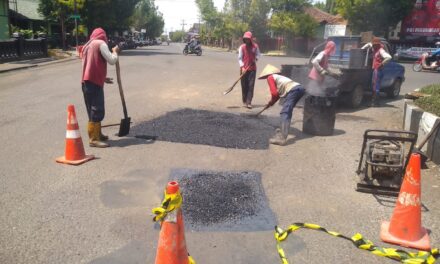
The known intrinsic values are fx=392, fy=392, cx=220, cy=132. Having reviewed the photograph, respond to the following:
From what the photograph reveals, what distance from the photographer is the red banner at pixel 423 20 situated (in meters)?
35.9

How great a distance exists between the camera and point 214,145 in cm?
635

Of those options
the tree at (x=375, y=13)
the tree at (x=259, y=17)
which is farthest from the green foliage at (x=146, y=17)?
the tree at (x=375, y=13)

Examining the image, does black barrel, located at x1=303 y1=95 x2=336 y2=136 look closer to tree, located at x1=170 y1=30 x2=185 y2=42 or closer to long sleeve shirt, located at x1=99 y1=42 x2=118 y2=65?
long sleeve shirt, located at x1=99 y1=42 x2=118 y2=65

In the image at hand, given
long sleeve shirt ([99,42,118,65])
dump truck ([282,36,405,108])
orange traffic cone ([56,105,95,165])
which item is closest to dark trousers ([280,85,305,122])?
dump truck ([282,36,405,108])

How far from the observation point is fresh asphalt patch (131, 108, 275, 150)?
6516 millimetres

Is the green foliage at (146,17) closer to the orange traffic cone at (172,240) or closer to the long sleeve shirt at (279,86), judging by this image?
the long sleeve shirt at (279,86)

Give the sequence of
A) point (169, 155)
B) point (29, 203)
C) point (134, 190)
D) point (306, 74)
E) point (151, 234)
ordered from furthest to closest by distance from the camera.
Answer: point (306, 74)
point (169, 155)
point (134, 190)
point (29, 203)
point (151, 234)

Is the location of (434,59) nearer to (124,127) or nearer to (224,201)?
(124,127)

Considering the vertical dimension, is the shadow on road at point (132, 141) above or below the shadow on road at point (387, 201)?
above

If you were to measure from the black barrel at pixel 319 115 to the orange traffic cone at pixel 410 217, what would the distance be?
348 centimetres

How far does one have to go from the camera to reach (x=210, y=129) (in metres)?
7.18

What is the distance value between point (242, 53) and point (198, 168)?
5.04 m

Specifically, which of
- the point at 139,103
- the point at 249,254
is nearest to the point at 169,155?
the point at 249,254

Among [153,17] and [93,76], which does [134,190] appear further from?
[153,17]
